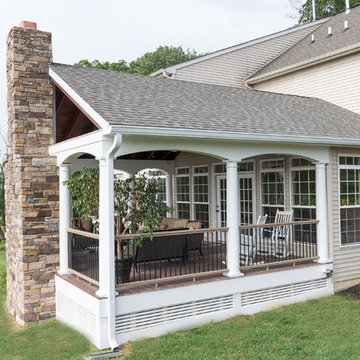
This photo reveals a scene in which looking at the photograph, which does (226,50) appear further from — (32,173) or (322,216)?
(32,173)

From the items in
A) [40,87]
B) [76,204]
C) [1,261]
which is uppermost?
[40,87]

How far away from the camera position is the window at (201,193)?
12438 mm

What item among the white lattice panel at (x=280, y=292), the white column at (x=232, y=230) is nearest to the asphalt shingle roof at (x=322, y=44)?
the white column at (x=232, y=230)

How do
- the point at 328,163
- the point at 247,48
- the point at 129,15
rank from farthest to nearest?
the point at 129,15 < the point at 247,48 < the point at 328,163

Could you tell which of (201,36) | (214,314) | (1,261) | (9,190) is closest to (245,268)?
(214,314)

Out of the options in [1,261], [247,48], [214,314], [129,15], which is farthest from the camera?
[129,15]

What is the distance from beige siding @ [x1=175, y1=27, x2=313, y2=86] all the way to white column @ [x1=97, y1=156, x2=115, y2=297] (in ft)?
25.3

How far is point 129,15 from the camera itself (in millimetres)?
51312

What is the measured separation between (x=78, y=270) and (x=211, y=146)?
3.44m

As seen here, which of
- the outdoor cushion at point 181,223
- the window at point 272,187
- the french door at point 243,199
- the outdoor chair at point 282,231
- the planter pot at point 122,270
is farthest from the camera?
the french door at point 243,199

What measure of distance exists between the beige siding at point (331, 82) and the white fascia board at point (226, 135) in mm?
3199

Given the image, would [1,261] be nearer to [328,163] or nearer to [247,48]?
[247,48]

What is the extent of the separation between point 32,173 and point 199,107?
11.5 ft

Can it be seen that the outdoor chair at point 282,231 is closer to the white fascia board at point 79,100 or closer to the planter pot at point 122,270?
the planter pot at point 122,270
